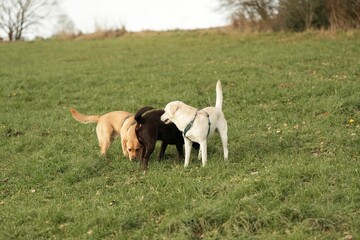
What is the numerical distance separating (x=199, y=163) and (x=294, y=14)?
880 inches

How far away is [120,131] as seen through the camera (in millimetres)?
8641

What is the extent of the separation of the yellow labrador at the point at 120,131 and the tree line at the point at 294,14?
58.0 ft

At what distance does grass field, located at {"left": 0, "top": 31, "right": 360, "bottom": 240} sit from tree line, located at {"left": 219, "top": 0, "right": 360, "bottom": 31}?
5.60m

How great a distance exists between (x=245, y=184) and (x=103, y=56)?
2104cm

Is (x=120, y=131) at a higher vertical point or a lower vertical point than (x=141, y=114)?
lower

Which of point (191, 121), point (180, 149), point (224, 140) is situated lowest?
point (180, 149)

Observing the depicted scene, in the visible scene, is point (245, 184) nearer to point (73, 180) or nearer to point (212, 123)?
point (212, 123)

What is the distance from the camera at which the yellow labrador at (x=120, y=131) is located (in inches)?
322

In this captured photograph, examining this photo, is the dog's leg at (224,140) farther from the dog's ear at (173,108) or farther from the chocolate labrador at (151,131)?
the dog's ear at (173,108)

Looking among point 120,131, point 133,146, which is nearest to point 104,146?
point 120,131

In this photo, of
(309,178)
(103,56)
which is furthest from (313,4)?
(309,178)

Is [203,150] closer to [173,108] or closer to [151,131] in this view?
[173,108]

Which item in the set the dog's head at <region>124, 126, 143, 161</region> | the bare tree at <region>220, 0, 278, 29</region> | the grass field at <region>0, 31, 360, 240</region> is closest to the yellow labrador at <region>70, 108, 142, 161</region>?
the dog's head at <region>124, 126, 143, 161</region>

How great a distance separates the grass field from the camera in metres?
5.31
